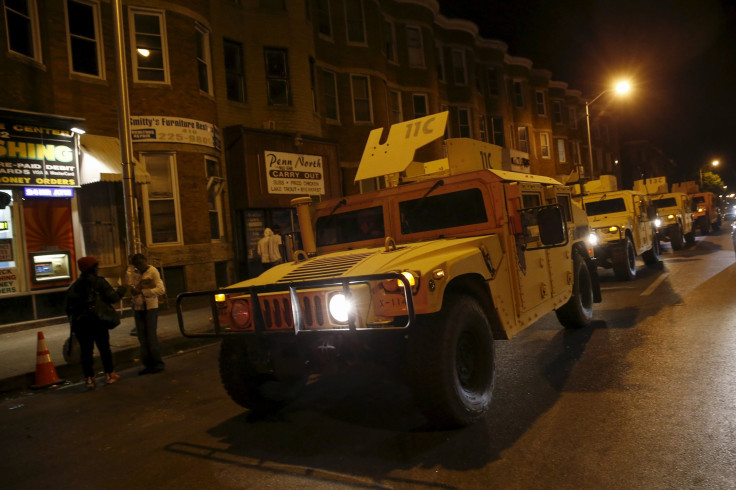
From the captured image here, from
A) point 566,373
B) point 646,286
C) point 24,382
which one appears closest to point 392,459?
point 566,373

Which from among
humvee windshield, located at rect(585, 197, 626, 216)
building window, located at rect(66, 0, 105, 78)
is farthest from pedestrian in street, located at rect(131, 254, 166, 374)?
humvee windshield, located at rect(585, 197, 626, 216)

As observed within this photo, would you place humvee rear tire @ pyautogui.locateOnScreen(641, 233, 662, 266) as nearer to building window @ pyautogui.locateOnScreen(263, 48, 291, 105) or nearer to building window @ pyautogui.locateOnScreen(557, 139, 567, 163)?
building window @ pyautogui.locateOnScreen(263, 48, 291, 105)

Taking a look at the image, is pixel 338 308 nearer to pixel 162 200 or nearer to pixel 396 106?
pixel 162 200

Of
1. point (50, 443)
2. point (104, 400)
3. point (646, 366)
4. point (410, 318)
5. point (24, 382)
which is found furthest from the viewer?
point (24, 382)

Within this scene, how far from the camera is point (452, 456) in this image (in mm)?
3488

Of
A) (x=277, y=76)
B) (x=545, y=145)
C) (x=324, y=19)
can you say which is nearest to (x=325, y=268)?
(x=277, y=76)

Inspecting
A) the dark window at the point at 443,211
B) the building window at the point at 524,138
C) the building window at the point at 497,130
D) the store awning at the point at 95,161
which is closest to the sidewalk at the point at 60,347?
the store awning at the point at 95,161

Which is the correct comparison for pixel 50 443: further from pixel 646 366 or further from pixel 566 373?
pixel 646 366

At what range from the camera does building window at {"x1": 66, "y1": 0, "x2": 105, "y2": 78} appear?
11812 millimetres

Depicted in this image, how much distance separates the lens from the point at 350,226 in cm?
570

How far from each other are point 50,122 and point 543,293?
1030cm

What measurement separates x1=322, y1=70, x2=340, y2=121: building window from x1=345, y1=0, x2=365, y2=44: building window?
182 centimetres

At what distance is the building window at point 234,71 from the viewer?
50.7 ft

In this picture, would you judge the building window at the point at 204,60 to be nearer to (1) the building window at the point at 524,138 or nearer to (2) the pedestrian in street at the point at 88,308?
(2) the pedestrian in street at the point at 88,308
